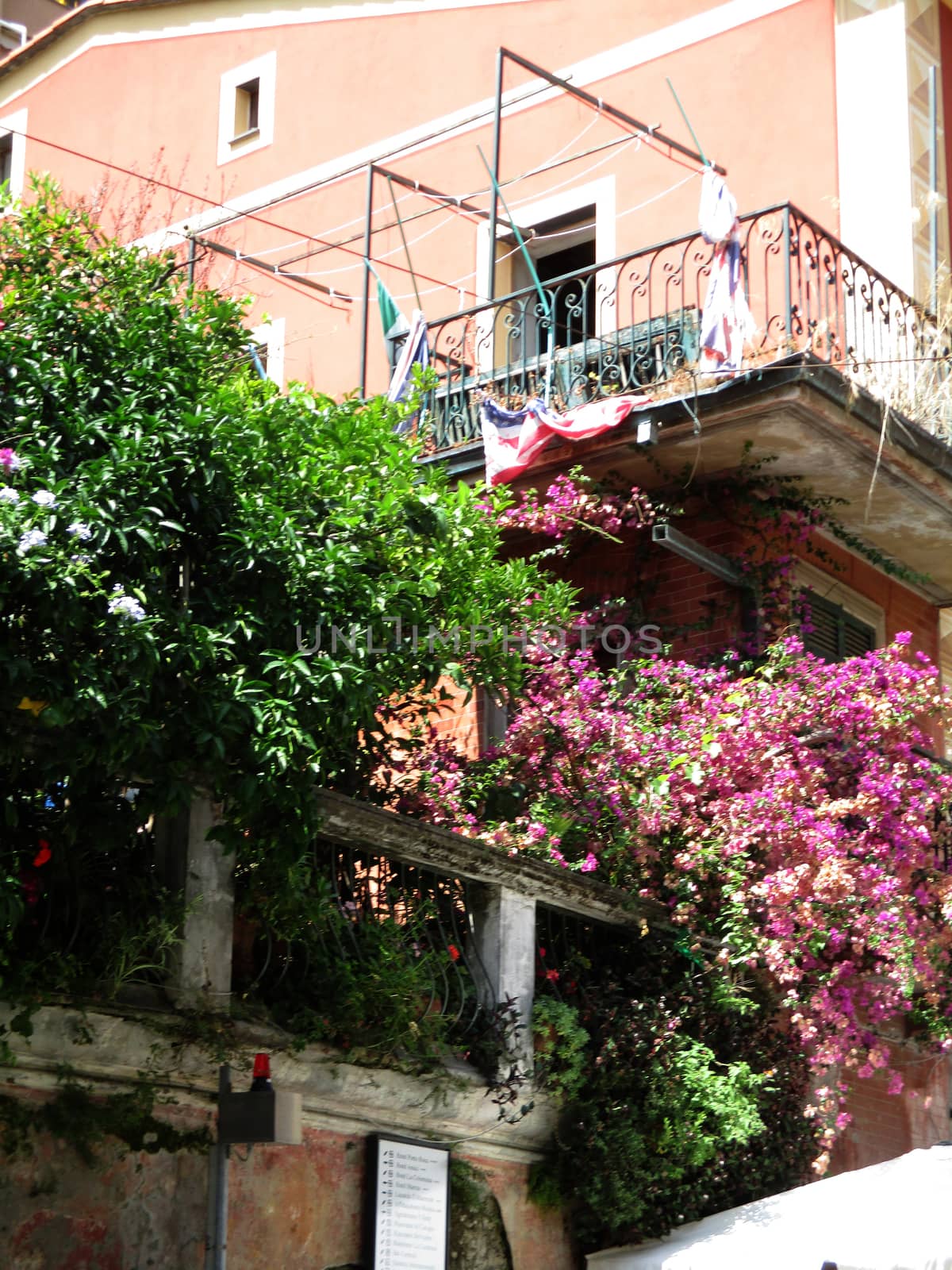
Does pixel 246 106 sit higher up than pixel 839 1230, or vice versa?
pixel 246 106

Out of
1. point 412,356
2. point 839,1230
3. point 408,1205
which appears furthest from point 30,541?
point 412,356

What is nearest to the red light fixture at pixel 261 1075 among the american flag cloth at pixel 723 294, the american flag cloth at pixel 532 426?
the american flag cloth at pixel 532 426

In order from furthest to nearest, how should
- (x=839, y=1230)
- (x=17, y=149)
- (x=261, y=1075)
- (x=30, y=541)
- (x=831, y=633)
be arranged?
(x=17, y=149), (x=831, y=633), (x=839, y=1230), (x=261, y=1075), (x=30, y=541)

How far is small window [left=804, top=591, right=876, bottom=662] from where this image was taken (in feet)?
41.2

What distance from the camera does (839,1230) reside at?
798 centimetres

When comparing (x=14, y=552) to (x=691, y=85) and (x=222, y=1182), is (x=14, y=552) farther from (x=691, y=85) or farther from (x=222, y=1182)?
(x=691, y=85)

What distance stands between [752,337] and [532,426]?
1.41 meters

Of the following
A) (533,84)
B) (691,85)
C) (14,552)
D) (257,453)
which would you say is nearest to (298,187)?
(533,84)

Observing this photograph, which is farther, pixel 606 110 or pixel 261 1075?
pixel 606 110

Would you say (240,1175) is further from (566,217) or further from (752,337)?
(566,217)

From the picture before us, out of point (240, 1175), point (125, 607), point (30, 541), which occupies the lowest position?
point (240, 1175)

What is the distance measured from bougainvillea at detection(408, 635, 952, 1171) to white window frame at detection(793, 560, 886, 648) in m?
1.73

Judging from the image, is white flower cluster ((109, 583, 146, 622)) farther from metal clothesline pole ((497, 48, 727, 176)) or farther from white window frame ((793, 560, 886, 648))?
white window frame ((793, 560, 886, 648))

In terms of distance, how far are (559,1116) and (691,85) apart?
328 inches
